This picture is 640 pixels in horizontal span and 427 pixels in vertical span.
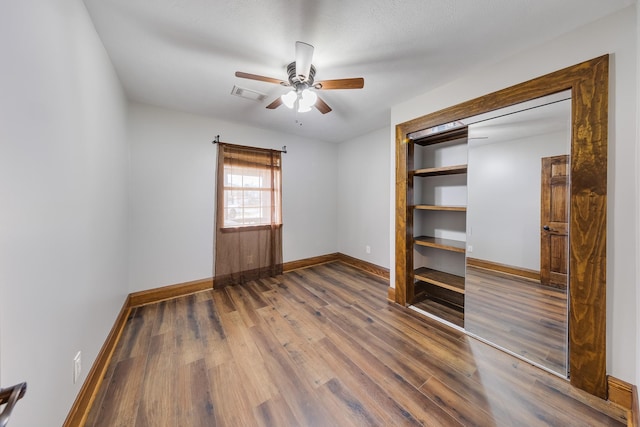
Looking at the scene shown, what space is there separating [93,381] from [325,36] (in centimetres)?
294

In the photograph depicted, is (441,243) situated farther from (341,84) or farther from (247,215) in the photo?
(247,215)

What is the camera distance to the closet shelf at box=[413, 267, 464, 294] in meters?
2.40

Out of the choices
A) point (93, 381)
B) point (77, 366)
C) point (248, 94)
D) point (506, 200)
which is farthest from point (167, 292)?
point (506, 200)

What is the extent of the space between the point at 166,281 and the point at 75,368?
1804 millimetres

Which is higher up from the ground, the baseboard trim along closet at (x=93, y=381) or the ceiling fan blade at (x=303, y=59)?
the ceiling fan blade at (x=303, y=59)

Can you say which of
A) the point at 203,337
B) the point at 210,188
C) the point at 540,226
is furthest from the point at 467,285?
the point at 210,188

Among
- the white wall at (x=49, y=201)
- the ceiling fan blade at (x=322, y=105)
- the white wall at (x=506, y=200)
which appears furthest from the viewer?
the ceiling fan blade at (x=322, y=105)

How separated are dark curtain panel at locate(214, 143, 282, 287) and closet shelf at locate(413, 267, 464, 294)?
2261mm

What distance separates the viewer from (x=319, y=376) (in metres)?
1.66

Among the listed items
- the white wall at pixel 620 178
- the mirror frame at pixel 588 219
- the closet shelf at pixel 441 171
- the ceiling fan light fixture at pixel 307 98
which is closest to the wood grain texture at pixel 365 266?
the closet shelf at pixel 441 171

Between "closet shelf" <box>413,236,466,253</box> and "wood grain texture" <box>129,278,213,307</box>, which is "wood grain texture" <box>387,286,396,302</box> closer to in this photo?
"closet shelf" <box>413,236,466,253</box>

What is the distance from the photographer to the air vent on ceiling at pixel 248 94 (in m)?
2.38

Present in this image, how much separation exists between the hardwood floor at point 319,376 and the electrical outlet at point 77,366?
0.90ft

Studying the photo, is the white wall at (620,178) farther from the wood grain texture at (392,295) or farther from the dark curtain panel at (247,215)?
the dark curtain panel at (247,215)
